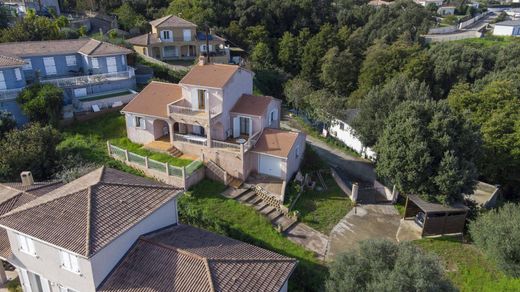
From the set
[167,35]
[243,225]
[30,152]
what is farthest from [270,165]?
[167,35]

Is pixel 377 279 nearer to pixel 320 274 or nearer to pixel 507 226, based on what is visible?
pixel 320 274

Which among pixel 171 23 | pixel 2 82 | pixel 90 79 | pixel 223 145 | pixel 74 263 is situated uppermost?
pixel 171 23

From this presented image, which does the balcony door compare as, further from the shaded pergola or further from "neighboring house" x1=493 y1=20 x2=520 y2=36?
"neighboring house" x1=493 y1=20 x2=520 y2=36

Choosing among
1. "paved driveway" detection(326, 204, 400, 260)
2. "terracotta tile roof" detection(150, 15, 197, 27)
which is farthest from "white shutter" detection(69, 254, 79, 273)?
"terracotta tile roof" detection(150, 15, 197, 27)

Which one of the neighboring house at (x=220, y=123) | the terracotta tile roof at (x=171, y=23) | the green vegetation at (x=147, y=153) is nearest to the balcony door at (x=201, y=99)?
the neighboring house at (x=220, y=123)

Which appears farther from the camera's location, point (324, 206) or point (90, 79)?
point (90, 79)

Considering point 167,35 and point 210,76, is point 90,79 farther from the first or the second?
point 167,35

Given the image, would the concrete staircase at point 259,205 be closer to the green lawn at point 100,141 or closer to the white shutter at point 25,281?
the green lawn at point 100,141
